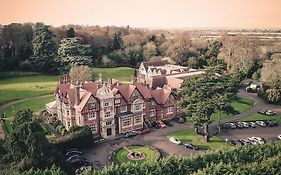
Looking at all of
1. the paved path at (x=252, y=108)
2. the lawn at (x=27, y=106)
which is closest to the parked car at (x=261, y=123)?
the paved path at (x=252, y=108)

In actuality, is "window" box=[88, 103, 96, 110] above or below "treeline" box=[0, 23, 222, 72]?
below

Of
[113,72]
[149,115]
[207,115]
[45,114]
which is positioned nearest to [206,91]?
[207,115]

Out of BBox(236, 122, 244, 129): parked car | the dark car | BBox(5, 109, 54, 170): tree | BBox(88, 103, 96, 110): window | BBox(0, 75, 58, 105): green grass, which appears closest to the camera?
BBox(5, 109, 54, 170): tree

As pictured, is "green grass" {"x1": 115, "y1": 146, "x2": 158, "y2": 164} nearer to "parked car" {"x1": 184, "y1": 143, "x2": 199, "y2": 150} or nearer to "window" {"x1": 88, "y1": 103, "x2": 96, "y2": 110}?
"parked car" {"x1": 184, "y1": 143, "x2": 199, "y2": 150}

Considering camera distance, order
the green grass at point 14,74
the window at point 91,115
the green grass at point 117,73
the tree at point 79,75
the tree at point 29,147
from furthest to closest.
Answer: the green grass at point 117,73 → the green grass at point 14,74 → the tree at point 79,75 → the window at point 91,115 → the tree at point 29,147

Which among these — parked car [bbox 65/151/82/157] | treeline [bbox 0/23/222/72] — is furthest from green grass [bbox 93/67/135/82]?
parked car [bbox 65/151/82/157]

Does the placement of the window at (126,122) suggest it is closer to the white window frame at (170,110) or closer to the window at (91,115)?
the window at (91,115)

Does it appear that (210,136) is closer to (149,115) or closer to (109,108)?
(149,115)
